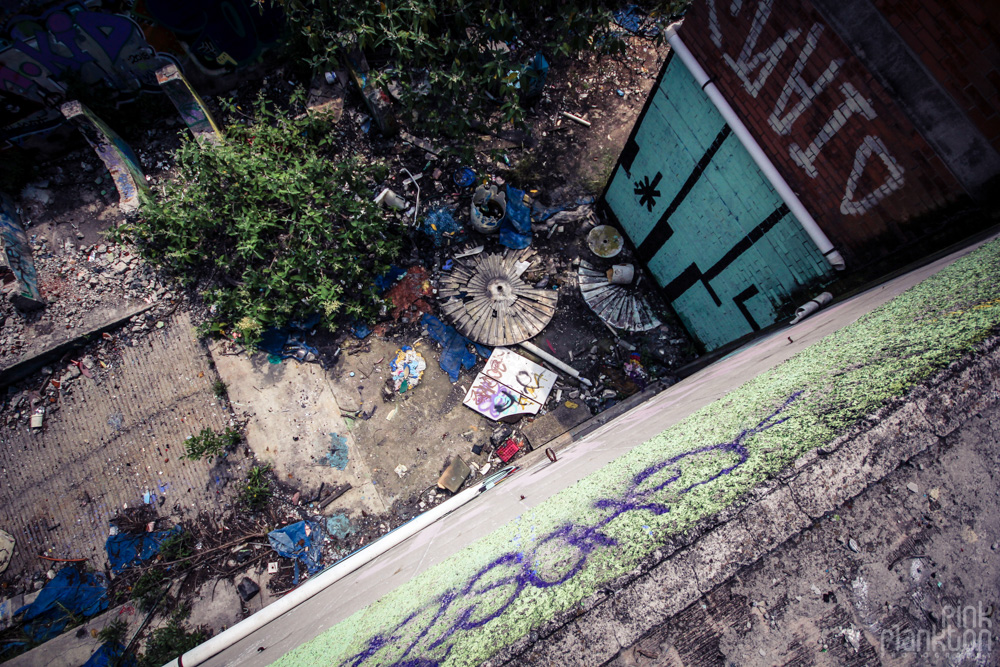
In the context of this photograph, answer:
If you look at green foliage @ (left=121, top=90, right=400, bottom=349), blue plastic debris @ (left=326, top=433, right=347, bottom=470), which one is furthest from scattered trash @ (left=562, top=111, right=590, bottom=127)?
blue plastic debris @ (left=326, top=433, right=347, bottom=470)

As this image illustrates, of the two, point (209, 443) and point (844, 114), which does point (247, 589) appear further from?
point (844, 114)

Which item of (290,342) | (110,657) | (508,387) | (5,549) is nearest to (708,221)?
(508,387)

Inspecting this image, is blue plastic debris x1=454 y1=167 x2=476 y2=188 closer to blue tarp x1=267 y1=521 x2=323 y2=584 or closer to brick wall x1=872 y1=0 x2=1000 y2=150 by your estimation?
brick wall x1=872 y1=0 x2=1000 y2=150

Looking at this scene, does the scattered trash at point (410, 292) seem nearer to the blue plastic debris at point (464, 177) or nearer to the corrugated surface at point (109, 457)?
the blue plastic debris at point (464, 177)

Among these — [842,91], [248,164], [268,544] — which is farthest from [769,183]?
[268,544]

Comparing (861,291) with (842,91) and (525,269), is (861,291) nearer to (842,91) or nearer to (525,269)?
(842,91)

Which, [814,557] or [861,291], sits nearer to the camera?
[814,557]
